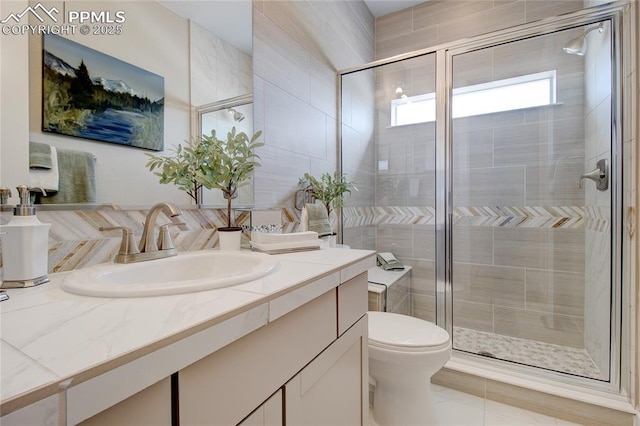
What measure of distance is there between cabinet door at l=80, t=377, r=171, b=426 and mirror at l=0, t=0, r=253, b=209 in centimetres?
59

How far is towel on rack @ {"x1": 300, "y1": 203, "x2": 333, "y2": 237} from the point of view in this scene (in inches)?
54.5

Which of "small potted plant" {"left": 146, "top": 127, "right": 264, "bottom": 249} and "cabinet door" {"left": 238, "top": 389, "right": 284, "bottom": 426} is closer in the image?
"cabinet door" {"left": 238, "top": 389, "right": 284, "bottom": 426}

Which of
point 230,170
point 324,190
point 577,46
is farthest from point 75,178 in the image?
point 577,46

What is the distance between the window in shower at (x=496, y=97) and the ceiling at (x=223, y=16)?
4.48 ft

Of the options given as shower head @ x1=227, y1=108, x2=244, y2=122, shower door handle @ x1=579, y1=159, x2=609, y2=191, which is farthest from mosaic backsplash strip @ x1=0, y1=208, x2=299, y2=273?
shower door handle @ x1=579, y1=159, x2=609, y2=191

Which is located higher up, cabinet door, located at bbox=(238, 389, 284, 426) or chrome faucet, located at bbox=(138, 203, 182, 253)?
chrome faucet, located at bbox=(138, 203, 182, 253)

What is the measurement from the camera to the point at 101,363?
0.98ft

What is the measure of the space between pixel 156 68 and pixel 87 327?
2.71 ft

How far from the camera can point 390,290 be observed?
1850 millimetres

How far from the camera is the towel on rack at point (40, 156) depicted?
0.68 metres

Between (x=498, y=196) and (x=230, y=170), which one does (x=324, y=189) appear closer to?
(x=230, y=170)

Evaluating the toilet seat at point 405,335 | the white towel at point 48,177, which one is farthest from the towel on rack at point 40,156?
the toilet seat at point 405,335

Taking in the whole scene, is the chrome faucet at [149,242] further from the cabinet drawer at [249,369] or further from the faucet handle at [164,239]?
the cabinet drawer at [249,369]

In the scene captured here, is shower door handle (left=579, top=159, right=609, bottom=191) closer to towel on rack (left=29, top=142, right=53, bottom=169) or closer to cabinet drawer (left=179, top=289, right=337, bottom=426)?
cabinet drawer (left=179, top=289, right=337, bottom=426)
